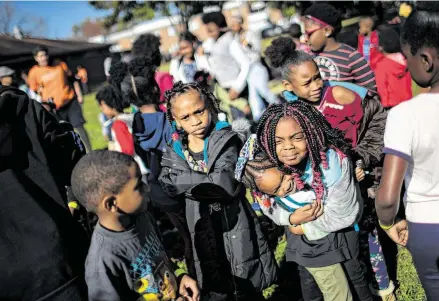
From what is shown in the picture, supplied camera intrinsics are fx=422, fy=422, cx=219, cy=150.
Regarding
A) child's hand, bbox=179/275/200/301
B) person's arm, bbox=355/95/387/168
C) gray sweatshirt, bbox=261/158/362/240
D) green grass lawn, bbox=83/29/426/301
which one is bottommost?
green grass lawn, bbox=83/29/426/301

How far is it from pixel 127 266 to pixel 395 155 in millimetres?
1234

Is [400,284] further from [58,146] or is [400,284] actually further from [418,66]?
[58,146]

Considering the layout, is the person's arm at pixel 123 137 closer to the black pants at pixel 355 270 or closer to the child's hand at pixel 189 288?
the child's hand at pixel 189 288

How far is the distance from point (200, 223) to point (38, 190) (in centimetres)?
124

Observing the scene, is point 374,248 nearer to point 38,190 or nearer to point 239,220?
point 239,220

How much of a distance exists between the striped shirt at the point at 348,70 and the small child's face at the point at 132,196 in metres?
2.08

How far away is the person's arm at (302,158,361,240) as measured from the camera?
2.34 metres

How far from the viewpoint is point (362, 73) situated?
3.44 m

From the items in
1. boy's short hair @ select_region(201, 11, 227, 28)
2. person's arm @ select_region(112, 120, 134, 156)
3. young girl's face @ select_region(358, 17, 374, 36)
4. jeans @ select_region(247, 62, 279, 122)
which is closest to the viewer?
person's arm @ select_region(112, 120, 134, 156)

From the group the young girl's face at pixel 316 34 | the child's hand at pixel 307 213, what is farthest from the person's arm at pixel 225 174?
the young girl's face at pixel 316 34

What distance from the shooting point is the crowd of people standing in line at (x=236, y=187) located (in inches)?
70.9

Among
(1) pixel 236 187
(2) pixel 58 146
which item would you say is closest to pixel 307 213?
(1) pixel 236 187

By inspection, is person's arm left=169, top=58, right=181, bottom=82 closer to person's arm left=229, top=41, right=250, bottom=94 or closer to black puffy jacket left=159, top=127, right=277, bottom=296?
person's arm left=229, top=41, right=250, bottom=94

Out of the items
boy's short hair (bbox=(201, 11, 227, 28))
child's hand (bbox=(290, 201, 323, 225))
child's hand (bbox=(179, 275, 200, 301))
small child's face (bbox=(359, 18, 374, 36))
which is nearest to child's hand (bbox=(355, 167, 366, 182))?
child's hand (bbox=(290, 201, 323, 225))
